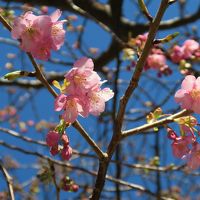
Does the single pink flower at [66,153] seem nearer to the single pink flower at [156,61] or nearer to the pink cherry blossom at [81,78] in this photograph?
the pink cherry blossom at [81,78]

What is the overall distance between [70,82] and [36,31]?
0.23 meters

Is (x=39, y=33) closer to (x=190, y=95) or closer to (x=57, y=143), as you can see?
(x=57, y=143)

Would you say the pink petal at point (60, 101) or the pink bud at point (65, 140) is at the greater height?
the pink petal at point (60, 101)

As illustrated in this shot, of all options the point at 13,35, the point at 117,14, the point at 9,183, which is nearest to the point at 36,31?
the point at 13,35

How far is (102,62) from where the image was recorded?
4.12 metres

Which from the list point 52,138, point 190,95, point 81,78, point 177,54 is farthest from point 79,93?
point 177,54

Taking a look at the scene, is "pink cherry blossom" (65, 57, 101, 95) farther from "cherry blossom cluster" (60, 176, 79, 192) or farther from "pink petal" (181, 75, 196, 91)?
"cherry blossom cluster" (60, 176, 79, 192)

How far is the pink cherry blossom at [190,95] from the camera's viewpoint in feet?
4.70

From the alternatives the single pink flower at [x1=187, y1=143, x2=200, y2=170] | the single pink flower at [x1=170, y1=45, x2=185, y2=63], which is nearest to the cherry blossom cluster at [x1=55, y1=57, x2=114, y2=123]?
the single pink flower at [x1=187, y1=143, x2=200, y2=170]

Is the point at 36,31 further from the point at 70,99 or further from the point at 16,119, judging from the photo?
the point at 16,119

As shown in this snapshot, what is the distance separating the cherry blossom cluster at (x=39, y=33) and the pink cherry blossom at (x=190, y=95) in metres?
0.46

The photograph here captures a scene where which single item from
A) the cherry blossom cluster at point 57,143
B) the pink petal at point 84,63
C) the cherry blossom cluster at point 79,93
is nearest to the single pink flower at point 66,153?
the cherry blossom cluster at point 57,143

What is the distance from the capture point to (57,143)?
1455 millimetres

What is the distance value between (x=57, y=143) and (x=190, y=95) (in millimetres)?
497
